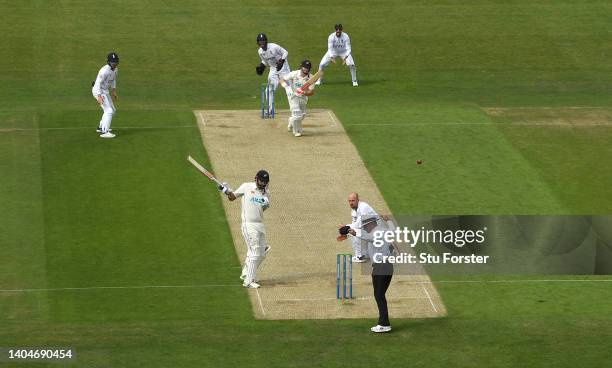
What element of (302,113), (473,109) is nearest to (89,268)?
(302,113)

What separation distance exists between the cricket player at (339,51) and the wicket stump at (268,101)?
12.3ft

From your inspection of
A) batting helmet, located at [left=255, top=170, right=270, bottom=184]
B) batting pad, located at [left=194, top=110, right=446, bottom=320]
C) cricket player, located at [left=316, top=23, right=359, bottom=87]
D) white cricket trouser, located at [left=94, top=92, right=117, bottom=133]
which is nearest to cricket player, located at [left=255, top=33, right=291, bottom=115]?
batting pad, located at [left=194, top=110, right=446, bottom=320]

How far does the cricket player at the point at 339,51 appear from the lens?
140 ft

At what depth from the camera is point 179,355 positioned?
23766 millimetres

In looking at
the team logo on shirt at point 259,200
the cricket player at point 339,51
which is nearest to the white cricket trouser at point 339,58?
the cricket player at point 339,51

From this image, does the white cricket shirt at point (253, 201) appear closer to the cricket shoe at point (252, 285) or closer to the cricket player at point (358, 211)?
the cricket shoe at point (252, 285)

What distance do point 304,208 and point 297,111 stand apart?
5.58m

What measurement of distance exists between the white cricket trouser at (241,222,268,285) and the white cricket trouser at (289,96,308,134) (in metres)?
9.85

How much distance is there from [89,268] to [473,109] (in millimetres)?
15880

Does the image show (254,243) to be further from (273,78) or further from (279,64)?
(279,64)

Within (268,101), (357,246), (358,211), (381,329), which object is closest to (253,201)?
(358,211)

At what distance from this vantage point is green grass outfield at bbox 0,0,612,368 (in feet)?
81.1

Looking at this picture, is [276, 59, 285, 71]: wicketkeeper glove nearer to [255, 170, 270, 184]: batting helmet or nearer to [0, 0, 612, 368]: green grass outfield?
[0, 0, 612, 368]: green grass outfield

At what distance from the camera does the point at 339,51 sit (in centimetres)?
4291
